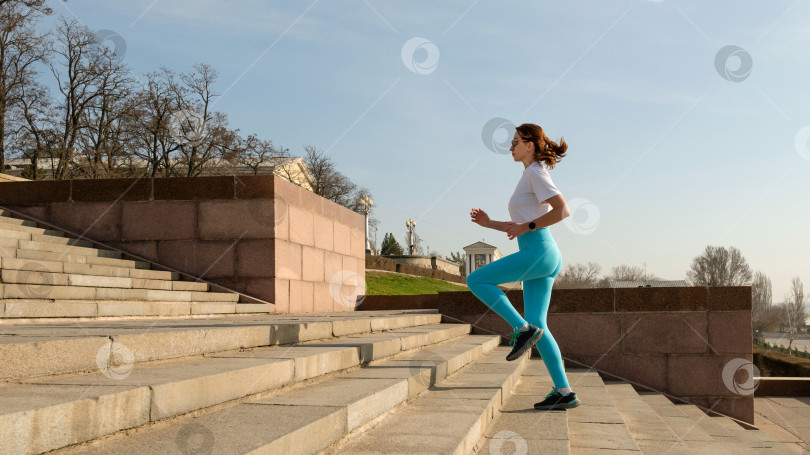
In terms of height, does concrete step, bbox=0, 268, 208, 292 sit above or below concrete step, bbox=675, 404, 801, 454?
above

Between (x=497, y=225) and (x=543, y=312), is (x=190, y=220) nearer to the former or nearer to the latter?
(x=497, y=225)

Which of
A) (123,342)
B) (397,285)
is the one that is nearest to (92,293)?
(123,342)

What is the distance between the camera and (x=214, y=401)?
3.02m

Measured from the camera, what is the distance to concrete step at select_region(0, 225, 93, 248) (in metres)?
8.84

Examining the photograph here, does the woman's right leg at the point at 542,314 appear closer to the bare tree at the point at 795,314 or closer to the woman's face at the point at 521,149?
the woman's face at the point at 521,149

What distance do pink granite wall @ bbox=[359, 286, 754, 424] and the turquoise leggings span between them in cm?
539

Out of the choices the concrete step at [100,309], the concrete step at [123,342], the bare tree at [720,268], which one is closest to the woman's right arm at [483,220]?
the concrete step at [123,342]

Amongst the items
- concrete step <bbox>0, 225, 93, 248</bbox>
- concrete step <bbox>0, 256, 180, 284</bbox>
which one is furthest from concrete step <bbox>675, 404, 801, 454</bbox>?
concrete step <bbox>0, 225, 93, 248</bbox>

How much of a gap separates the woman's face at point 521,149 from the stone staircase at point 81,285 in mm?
4434

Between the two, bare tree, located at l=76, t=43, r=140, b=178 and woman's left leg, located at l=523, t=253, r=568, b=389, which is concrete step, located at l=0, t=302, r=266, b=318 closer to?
woman's left leg, located at l=523, t=253, r=568, b=389

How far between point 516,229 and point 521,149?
56 centimetres

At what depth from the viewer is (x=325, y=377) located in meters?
4.24

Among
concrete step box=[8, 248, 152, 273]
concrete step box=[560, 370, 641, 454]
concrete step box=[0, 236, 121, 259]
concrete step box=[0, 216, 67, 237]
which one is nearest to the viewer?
concrete step box=[560, 370, 641, 454]

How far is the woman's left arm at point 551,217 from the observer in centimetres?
429
